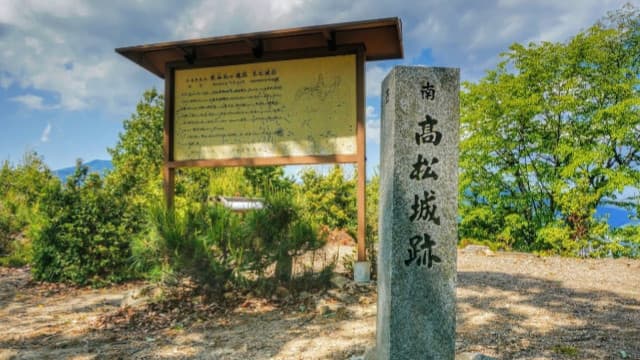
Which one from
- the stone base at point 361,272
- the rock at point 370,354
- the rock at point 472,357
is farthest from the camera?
the stone base at point 361,272

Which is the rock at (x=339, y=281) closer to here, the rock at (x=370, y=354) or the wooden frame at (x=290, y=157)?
the wooden frame at (x=290, y=157)

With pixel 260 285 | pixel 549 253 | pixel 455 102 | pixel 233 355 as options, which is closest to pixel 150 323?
pixel 260 285

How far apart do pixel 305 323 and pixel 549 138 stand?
9225 mm

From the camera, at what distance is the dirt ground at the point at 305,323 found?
12.9 ft

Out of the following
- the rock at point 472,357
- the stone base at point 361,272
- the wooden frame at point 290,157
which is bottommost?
the rock at point 472,357

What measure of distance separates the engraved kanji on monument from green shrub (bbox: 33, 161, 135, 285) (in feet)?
18.7

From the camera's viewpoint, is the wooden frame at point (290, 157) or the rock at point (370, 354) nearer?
the rock at point (370, 354)

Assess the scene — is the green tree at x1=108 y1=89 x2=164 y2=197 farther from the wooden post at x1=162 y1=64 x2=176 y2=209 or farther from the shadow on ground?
the shadow on ground

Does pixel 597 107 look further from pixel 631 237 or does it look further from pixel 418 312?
pixel 418 312

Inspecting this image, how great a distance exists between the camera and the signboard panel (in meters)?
6.44

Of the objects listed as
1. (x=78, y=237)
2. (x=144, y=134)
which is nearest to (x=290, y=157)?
(x=78, y=237)

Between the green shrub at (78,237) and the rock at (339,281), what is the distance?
359 centimetres

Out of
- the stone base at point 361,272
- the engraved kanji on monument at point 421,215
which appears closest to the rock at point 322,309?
the stone base at point 361,272

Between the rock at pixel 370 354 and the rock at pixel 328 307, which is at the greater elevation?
the rock at pixel 370 354
